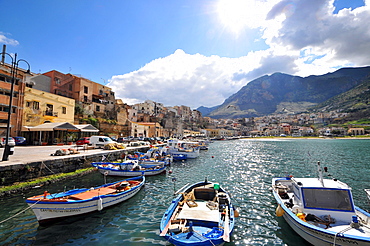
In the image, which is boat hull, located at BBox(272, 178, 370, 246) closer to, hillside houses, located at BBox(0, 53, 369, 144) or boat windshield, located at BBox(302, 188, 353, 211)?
boat windshield, located at BBox(302, 188, 353, 211)

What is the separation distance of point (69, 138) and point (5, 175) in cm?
2226

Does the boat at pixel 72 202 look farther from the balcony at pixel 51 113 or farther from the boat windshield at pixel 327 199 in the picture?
the balcony at pixel 51 113

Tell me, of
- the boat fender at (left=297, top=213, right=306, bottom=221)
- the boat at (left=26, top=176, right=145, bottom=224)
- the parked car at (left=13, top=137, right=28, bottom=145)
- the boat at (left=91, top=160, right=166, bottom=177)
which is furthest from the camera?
the parked car at (left=13, top=137, right=28, bottom=145)

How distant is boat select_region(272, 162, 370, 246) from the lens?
230 inches

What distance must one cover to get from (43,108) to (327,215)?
3803cm

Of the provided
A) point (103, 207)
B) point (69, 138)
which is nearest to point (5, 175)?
point (103, 207)

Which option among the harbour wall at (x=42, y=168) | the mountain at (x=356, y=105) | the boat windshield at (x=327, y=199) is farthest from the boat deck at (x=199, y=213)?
the mountain at (x=356, y=105)

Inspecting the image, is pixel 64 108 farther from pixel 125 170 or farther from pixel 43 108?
pixel 125 170

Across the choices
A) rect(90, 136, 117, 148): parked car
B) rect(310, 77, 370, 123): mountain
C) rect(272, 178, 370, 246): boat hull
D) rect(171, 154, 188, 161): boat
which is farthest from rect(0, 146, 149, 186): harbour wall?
rect(310, 77, 370, 123): mountain

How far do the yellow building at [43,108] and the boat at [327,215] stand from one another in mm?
35269

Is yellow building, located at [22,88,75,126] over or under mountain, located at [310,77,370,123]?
under

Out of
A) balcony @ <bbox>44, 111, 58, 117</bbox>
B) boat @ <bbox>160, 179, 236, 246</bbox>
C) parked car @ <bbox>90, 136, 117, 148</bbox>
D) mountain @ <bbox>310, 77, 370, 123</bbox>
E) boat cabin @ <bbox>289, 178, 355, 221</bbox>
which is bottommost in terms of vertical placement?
boat @ <bbox>160, 179, 236, 246</bbox>

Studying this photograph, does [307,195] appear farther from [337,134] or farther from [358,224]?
[337,134]

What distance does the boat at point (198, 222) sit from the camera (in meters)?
5.88
